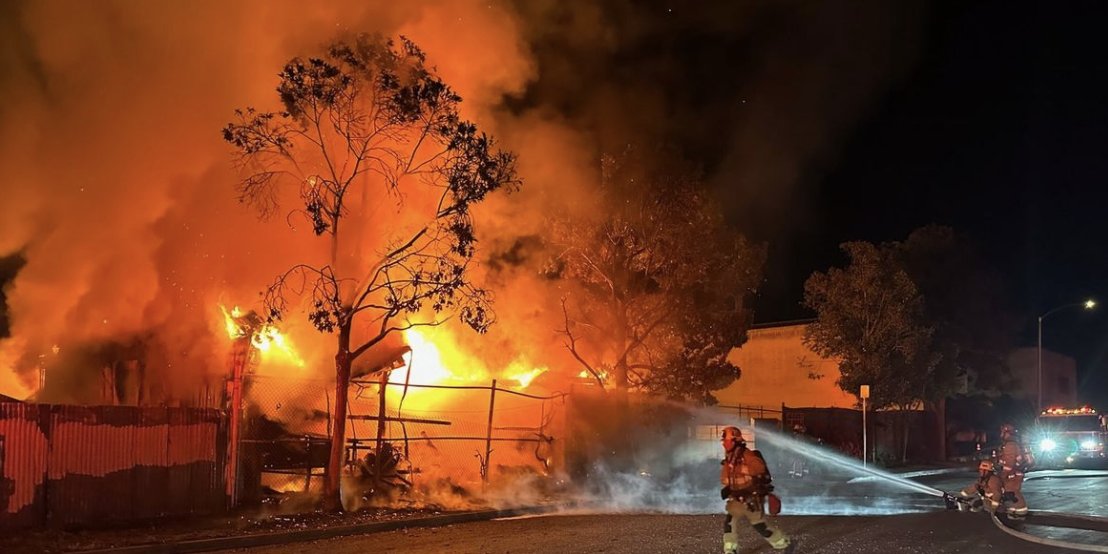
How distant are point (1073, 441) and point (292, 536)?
25.3 m

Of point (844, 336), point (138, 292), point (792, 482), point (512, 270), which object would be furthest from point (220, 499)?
point (844, 336)

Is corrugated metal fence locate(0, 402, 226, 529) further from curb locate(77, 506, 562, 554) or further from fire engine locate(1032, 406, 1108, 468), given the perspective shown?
fire engine locate(1032, 406, 1108, 468)

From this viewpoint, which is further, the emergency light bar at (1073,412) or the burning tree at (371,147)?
the emergency light bar at (1073,412)

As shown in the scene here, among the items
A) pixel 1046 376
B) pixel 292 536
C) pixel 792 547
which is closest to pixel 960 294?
pixel 1046 376

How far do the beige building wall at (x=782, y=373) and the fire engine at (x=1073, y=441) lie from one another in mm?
8246

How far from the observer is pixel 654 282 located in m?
21.0

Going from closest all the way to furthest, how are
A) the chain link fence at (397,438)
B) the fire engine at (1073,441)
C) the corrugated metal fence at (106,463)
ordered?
the corrugated metal fence at (106,463) < the chain link fence at (397,438) < the fire engine at (1073,441)

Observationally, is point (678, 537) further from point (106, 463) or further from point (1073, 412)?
point (1073, 412)

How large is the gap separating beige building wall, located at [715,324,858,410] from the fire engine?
8.25 meters

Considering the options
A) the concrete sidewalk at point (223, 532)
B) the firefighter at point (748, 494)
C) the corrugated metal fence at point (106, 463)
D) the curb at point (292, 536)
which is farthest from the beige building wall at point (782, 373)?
the firefighter at point (748, 494)

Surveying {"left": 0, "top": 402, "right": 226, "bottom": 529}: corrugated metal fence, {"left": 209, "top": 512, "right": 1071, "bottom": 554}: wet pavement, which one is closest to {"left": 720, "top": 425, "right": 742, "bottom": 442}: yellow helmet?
{"left": 209, "top": 512, "right": 1071, "bottom": 554}: wet pavement

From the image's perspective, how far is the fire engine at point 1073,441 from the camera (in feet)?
89.8

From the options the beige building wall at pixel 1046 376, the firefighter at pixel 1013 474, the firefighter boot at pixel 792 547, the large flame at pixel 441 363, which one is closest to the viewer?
the firefighter boot at pixel 792 547

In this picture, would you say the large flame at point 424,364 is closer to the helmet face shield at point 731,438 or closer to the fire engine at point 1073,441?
the helmet face shield at point 731,438
